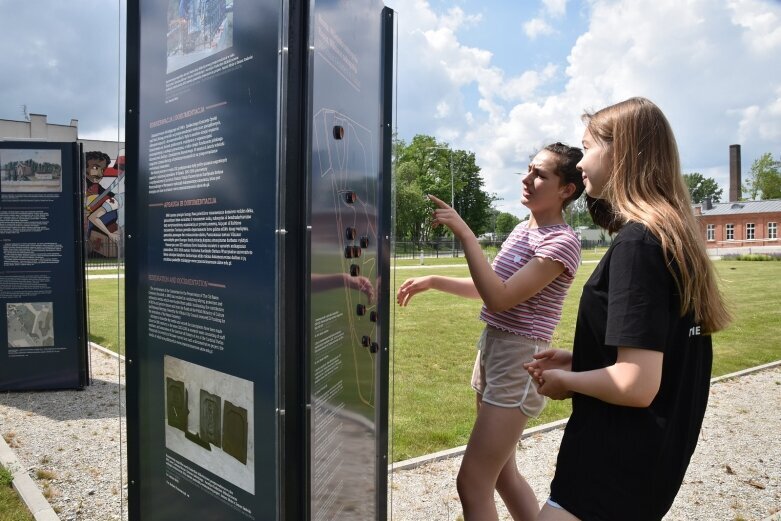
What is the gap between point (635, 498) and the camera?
1499 millimetres

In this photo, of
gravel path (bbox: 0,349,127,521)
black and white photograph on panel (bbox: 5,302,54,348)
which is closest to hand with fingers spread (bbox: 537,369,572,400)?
gravel path (bbox: 0,349,127,521)

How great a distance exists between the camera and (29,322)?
6.02 m

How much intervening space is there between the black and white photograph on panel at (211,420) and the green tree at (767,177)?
254 ft

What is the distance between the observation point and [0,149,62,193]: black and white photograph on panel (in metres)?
5.76

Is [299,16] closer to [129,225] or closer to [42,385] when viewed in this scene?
[129,225]

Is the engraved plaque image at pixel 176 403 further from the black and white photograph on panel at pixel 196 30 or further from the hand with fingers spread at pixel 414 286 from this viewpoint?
the black and white photograph on panel at pixel 196 30

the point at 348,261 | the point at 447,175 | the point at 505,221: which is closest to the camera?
the point at 348,261

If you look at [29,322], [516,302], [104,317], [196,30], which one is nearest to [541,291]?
[516,302]

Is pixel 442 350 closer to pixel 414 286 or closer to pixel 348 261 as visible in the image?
pixel 414 286

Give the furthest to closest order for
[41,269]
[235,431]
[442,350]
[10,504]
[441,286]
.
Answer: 1. [442,350]
2. [41,269]
3. [10,504]
4. [441,286]
5. [235,431]

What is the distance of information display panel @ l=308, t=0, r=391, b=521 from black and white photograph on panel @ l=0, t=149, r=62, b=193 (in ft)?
15.5

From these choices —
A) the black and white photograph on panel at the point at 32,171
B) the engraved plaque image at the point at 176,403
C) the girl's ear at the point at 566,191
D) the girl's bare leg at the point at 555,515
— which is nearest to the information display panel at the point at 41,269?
the black and white photograph on panel at the point at 32,171

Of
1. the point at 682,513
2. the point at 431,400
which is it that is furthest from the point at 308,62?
the point at 431,400

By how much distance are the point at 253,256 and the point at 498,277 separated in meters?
0.91
